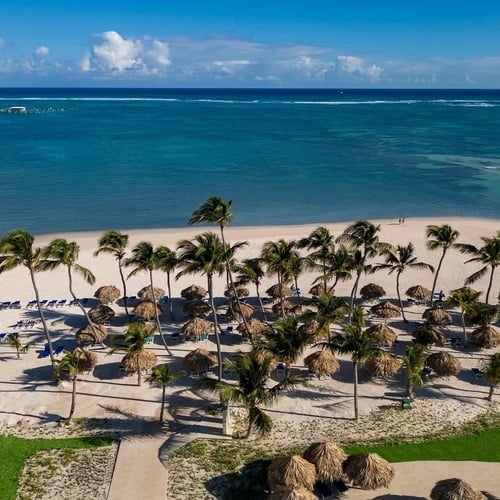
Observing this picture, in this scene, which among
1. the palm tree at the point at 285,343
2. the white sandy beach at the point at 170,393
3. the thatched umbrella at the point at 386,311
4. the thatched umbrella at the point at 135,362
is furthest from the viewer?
the thatched umbrella at the point at 386,311

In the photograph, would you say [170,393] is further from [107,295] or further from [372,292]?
[372,292]

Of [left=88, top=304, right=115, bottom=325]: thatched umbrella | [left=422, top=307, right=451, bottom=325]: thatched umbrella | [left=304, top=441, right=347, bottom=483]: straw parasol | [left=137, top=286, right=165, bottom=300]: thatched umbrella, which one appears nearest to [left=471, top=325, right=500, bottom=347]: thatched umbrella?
[left=422, top=307, right=451, bottom=325]: thatched umbrella

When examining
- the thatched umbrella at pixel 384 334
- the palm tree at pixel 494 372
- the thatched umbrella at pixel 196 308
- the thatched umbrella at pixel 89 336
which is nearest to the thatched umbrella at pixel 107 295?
the thatched umbrella at pixel 89 336

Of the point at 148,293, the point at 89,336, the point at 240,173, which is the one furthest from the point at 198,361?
the point at 240,173

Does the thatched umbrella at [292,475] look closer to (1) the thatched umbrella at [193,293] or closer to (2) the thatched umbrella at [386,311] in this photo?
(2) the thatched umbrella at [386,311]

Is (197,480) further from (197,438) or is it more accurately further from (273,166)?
(273,166)
